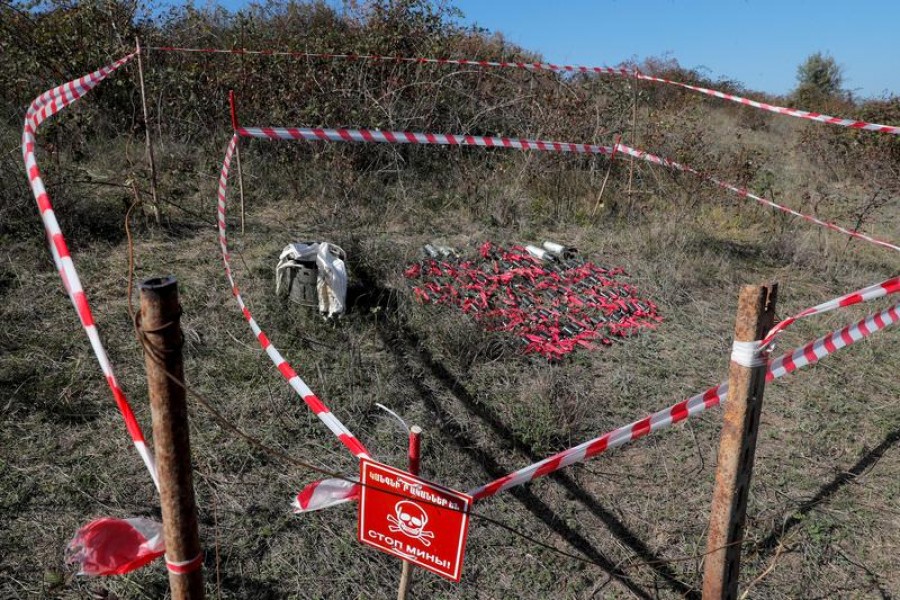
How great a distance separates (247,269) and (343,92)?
12.8 feet

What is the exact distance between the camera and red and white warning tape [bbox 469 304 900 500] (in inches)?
101

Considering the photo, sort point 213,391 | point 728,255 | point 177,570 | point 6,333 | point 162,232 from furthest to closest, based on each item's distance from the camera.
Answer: point 728,255 → point 162,232 → point 6,333 → point 213,391 → point 177,570

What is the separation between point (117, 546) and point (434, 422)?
1.89 m

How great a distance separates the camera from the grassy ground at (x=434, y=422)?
3.00 metres

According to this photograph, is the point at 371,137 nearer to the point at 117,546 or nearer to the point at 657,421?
the point at 657,421

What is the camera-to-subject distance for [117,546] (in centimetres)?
232

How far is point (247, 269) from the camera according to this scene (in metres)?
5.36

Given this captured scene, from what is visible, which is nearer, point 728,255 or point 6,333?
point 6,333

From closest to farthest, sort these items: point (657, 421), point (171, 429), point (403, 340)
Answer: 1. point (171, 429)
2. point (657, 421)
3. point (403, 340)

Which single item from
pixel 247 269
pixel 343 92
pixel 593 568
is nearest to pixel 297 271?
pixel 247 269

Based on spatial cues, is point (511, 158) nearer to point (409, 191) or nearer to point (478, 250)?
point (409, 191)

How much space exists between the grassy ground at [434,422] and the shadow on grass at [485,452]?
1cm

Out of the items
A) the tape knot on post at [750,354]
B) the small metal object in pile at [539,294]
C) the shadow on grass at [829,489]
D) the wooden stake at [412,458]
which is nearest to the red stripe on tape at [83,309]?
the wooden stake at [412,458]

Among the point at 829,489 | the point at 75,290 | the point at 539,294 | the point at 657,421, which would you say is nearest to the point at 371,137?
the point at 539,294
